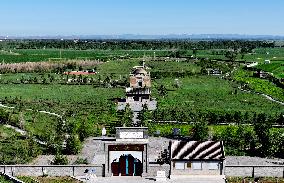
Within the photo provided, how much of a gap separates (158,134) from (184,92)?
27.6 meters

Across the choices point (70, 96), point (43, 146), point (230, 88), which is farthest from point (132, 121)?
point (230, 88)

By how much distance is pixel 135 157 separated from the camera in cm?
2967

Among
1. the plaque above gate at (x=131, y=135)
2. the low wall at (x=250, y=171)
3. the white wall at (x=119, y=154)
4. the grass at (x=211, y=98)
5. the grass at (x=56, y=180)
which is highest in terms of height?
the plaque above gate at (x=131, y=135)

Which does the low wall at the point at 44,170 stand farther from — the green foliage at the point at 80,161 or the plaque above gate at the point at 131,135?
the plaque above gate at the point at 131,135

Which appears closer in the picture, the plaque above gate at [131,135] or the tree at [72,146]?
the plaque above gate at [131,135]

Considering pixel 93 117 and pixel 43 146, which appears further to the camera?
pixel 93 117

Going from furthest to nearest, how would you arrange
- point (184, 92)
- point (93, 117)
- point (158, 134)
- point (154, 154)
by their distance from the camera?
point (184, 92), point (93, 117), point (158, 134), point (154, 154)

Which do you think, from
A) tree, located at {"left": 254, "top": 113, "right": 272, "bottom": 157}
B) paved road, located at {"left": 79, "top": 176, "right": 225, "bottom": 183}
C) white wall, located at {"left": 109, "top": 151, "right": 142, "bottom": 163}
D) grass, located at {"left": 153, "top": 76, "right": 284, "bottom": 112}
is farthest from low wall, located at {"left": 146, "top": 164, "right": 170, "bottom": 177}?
grass, located at {"left": 153, "top": 76, "right": 284, "bottom": 112}

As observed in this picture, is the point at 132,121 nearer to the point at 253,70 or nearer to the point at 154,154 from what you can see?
the point at 154,154

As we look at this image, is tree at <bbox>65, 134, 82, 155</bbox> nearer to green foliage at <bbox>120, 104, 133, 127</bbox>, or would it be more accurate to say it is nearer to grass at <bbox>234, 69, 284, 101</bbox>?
green foliage at <bbox>120, 104, 133, 127</bbox>

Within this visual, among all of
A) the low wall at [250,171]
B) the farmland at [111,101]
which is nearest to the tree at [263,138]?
the farmland at [111,101]

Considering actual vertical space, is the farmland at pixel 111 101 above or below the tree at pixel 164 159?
below

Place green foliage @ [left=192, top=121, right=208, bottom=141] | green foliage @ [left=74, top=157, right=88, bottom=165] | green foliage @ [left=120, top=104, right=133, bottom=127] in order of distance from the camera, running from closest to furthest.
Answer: green foliage @ [left=74, top=157, right=88, bottom=165] < green foliage @ [left=192, top=121, right=208, bottom=141] < green foliage @ [left=120, top=104, right=133, bottom=127]

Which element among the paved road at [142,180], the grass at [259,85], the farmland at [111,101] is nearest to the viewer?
the paved road at [142,180]
